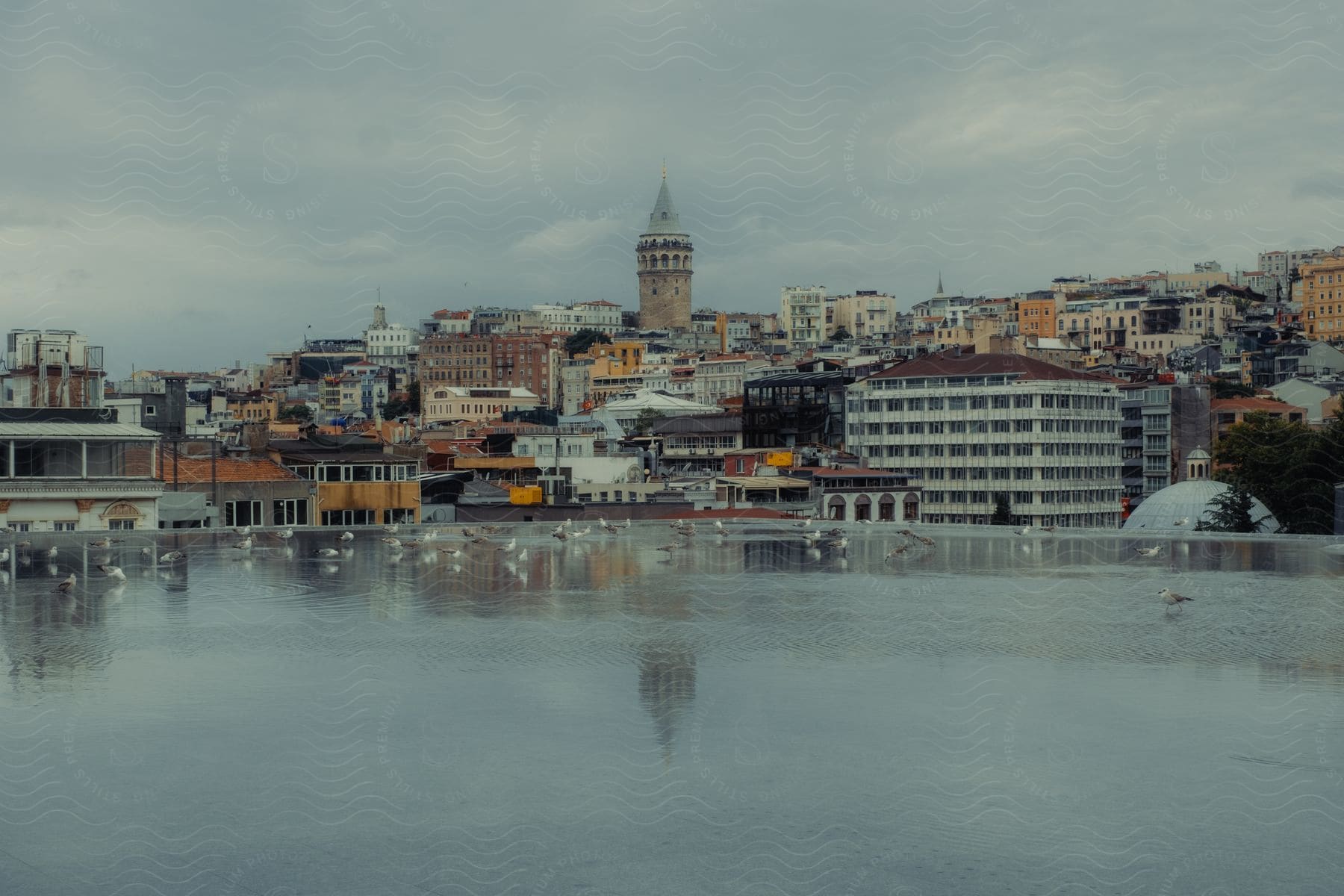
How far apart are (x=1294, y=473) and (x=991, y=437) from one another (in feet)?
83.9

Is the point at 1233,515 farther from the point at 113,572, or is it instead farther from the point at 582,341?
the point at 582,341

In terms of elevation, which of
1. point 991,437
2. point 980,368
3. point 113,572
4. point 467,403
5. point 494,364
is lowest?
point 113,572

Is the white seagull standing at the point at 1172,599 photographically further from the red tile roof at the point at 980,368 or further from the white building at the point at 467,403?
the white building at the point at 467,403

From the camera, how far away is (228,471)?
46594 millimetres

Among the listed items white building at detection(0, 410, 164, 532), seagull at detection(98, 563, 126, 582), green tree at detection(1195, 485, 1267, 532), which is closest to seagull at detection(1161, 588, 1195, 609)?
seagull at detection(98, 563, 126, 582)

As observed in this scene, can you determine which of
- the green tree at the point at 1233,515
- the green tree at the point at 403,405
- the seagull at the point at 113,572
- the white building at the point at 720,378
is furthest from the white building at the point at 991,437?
the green tree at the point at 403,405

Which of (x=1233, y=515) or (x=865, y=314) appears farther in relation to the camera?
(x=865, y=314)

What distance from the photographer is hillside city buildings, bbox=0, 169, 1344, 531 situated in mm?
45031

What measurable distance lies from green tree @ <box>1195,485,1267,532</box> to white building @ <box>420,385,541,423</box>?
278 feet

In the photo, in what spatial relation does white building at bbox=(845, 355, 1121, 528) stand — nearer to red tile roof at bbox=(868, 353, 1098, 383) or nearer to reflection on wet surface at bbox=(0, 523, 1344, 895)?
red tile roof at bbox=(868, 353, 1098, 383)

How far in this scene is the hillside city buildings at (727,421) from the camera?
148 feet

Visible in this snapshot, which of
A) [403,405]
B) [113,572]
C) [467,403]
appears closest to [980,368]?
[113,572]

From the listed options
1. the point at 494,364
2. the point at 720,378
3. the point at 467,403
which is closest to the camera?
the point at 467,403

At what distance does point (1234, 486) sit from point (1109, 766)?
1876 inches
